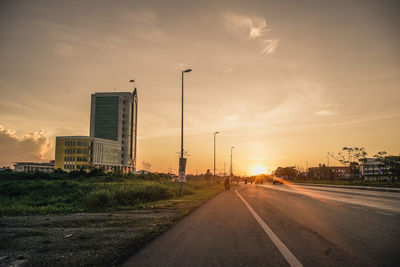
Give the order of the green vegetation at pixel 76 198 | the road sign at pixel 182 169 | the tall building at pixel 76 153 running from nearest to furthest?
1. the green vegetation at pixel 76 198
2. the road sign at pixel 182 169
3. the tall building at pixel 76 153

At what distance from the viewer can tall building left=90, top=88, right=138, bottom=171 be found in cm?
15788

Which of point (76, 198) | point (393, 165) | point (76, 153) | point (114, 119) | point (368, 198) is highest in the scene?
point (114, 119)

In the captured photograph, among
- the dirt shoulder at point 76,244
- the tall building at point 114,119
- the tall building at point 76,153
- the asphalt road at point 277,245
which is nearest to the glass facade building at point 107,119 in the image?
the tall building at point 114,119

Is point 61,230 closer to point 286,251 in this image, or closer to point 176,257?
point 176,257

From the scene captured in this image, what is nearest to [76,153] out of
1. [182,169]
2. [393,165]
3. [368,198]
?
[393,165]

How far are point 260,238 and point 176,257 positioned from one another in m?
2.59

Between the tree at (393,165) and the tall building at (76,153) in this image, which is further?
the tall building at (76,153)

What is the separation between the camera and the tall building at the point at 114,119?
158 m

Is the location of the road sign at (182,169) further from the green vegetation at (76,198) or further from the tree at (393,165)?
the tree at (393,165)

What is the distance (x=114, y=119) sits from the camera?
15788 centimetres

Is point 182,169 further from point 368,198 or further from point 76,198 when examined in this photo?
point 368,198

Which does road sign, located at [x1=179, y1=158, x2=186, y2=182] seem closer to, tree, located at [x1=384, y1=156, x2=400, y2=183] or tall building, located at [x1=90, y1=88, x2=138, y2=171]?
tree, located at [x1=384, y1=156, x2=400, y2=183]

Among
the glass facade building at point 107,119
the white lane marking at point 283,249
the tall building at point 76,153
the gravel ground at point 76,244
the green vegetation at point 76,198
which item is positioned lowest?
the green vegetation at point 76,198

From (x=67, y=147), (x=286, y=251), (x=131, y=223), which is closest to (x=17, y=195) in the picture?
(x=131, y=223)
